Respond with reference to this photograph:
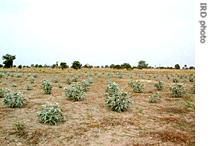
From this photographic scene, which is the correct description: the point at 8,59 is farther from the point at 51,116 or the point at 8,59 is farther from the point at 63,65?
the point at 51,116

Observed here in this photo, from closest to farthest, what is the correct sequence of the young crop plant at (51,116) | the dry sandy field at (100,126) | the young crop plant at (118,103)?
1. the dry sandy field at (100,126)
2. the young crop plant at (51,116)
3. the young crop plant at (118,103)

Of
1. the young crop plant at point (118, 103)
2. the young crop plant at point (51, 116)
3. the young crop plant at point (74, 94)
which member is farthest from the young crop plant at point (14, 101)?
the young crop plant at point (118, 103)

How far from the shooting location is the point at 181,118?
17125 millimetres

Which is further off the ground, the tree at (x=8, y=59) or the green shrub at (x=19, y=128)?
the tree at (x=8, y=59)

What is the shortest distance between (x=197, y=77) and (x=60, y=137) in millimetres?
8343

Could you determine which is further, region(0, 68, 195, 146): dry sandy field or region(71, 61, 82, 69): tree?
region(71, 61, 82, 69): tree

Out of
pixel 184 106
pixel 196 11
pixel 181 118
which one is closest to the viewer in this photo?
pixel 196 11

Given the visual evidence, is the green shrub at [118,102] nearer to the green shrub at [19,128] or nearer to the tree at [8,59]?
the green shrub at [19,128]

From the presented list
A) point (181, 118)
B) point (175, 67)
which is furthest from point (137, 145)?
point (175, 67)

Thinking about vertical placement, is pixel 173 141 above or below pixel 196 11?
below

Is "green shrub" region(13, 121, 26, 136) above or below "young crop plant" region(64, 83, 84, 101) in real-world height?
below

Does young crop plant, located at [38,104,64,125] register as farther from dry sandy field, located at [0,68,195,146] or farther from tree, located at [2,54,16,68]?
tree, located at [2,54,16,68]

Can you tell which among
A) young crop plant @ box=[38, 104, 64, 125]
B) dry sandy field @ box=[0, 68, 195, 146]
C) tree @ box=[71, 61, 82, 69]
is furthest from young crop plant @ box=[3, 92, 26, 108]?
tree @ box=[71, 61, 82, 69]

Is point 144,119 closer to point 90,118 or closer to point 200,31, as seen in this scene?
point 90,118
